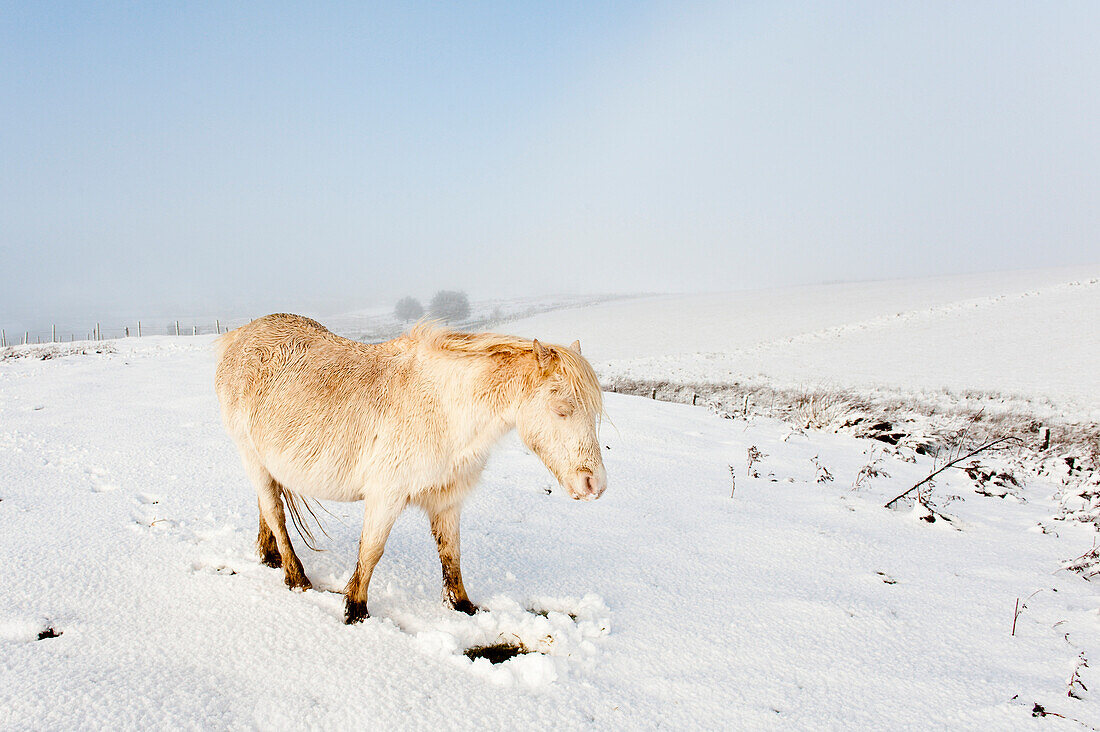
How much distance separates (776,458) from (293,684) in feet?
22.6

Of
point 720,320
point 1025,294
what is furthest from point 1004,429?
point 1025,294

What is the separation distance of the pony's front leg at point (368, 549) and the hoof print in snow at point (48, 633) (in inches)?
53.5

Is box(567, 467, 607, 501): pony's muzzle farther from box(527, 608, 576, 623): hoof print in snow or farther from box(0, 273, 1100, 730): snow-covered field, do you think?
box(527, 608, 576, 623): hoof print in snow

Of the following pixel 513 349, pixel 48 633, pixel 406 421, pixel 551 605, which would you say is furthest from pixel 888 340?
pixel 48 633

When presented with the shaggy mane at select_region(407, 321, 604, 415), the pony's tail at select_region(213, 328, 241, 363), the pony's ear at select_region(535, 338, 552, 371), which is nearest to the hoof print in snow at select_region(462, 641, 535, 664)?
the shaggy mane at select_region(407, 321, 604, 415)

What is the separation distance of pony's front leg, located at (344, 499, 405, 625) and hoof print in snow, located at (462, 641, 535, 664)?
672mm

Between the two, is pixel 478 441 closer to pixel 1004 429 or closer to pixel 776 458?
pixel 776 458

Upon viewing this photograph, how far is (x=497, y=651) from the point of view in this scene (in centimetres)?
299

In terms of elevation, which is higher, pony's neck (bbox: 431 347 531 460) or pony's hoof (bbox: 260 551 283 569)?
pony's neck (bbox: 431 347 531 460)

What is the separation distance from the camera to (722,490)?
5945 mm

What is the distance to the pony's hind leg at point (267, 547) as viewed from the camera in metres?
3.83

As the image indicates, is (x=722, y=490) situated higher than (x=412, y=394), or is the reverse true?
(x=412, y=394)

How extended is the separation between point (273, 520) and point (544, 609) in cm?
197

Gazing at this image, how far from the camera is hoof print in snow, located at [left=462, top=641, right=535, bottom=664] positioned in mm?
2928
